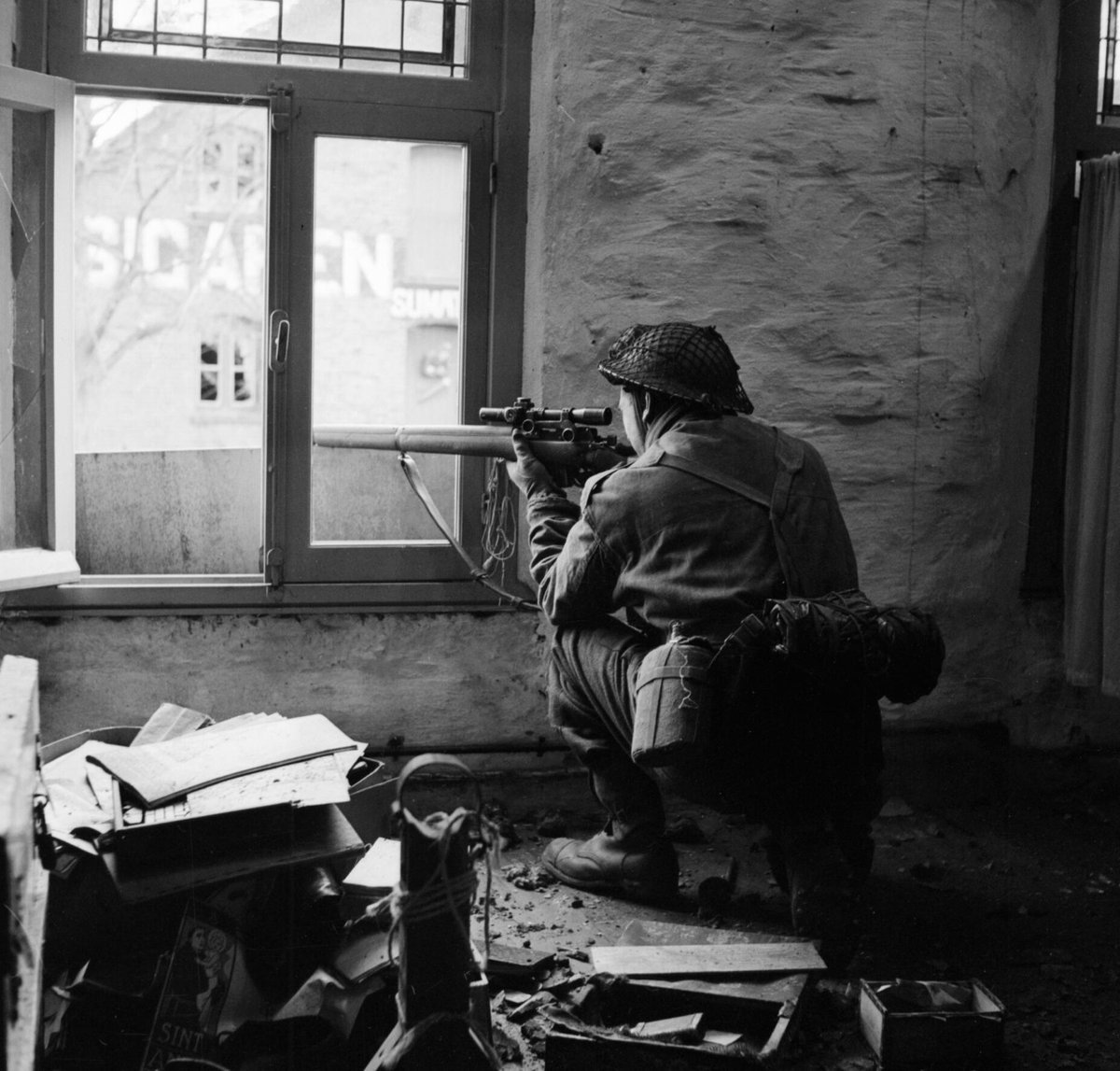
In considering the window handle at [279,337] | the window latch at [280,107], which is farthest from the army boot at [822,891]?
the window latch at [280,107]

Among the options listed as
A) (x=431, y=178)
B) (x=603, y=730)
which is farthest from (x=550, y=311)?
(x=603, y=730)

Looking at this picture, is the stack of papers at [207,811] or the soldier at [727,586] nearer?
the stack of papers at [207,811]

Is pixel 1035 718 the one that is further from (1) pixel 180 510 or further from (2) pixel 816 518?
(1) pixel 180 510

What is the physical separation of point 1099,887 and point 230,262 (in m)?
14.3

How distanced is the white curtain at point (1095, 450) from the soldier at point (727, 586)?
1.58 metres

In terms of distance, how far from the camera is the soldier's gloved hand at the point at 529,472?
3.88 m

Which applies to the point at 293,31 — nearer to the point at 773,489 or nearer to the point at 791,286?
the point at 791,286

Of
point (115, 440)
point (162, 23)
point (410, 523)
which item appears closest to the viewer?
point (162, 23)

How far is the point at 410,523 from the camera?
493 cm

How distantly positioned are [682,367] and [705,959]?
5.29 ft

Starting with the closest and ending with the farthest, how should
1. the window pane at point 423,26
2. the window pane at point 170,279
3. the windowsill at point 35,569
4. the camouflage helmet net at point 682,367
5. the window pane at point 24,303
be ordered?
the camouflage helmet net at point 682,367, the windowsill at point 35,569, the window pane at point 24,303, the window pane at point 423,26, the window pane at point 170,279

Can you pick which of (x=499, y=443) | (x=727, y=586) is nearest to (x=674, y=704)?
(x=727, y=586)

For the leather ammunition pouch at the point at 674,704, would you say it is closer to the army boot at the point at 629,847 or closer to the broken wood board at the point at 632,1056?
the army boot at the point at 629,847

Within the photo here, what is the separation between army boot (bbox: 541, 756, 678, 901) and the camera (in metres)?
3.77
